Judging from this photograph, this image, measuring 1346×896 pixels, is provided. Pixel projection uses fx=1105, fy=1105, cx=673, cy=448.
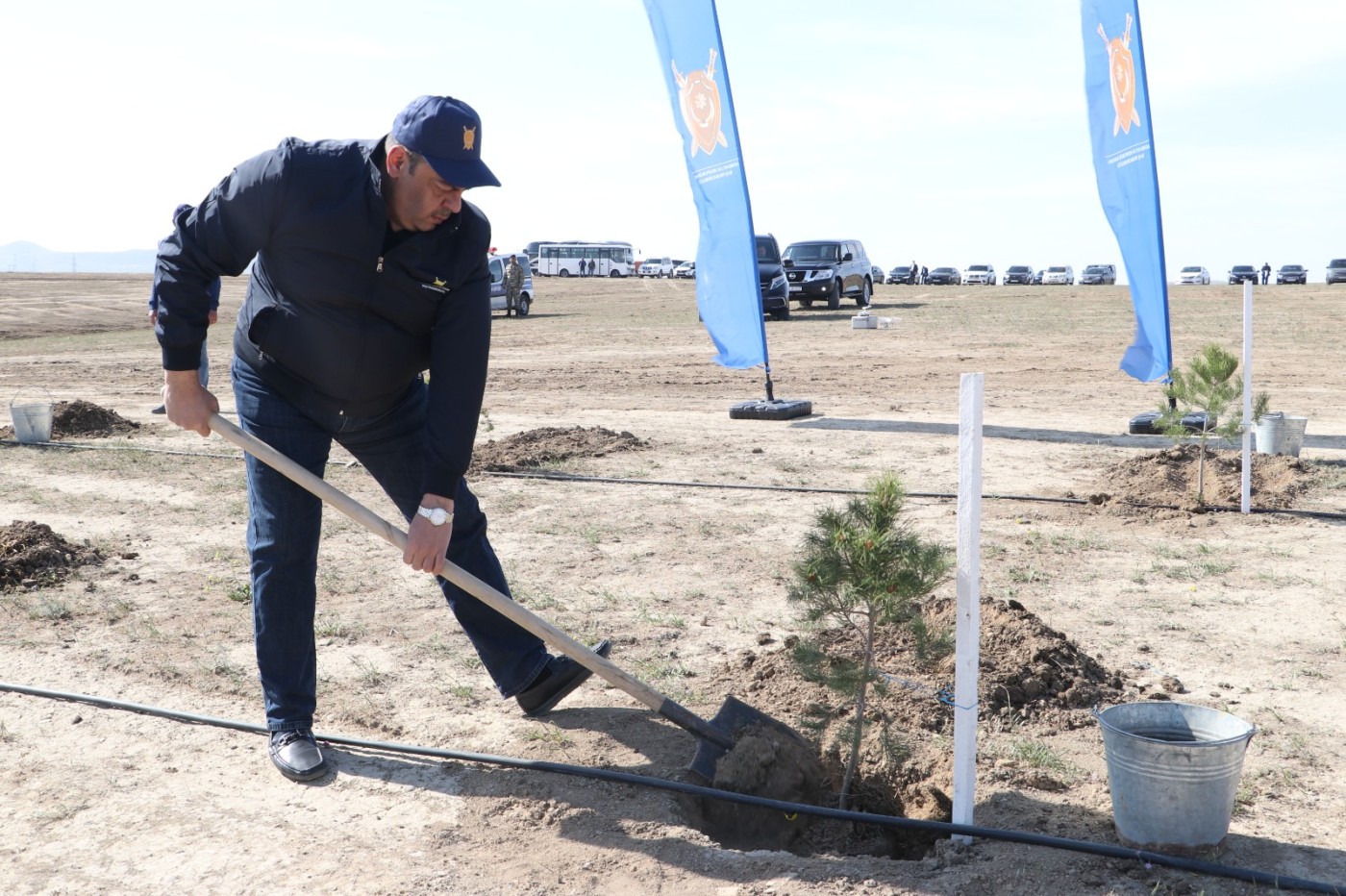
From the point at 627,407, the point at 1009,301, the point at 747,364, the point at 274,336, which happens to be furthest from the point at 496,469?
the point at 1009,301

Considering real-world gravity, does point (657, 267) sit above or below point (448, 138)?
above

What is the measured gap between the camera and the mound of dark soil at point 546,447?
870 cm

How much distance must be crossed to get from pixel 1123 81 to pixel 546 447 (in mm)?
5399

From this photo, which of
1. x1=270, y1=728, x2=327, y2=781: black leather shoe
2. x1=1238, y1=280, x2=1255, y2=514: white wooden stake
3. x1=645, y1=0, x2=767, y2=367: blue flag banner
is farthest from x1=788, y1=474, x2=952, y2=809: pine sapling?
x1=645, y1=0, x2=767, y2=367: blue flag banner

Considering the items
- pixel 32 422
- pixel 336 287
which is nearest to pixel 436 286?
pixel 336 287

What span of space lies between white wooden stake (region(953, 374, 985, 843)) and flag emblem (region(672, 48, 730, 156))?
806cm

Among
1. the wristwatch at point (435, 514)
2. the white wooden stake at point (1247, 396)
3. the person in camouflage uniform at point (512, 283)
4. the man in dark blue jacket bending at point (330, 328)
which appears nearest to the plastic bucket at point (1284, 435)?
the white wooden stake at point (1247, 396)

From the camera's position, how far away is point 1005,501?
Answer: 7.21m

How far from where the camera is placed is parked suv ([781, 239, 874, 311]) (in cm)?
2928

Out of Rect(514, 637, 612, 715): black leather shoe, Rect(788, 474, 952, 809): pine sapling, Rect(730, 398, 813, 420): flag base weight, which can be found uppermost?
Rect(788, 474, 952, 809): pine sapling

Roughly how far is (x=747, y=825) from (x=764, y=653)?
42.7 inches

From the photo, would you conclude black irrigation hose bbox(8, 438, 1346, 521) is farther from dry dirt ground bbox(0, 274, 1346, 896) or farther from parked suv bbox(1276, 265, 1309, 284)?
parked suv bbox(1276, 265, 1309, 284)

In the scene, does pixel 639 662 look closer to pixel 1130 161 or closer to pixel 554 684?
pixel 554 684

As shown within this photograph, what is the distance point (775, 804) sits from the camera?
3.18 m
